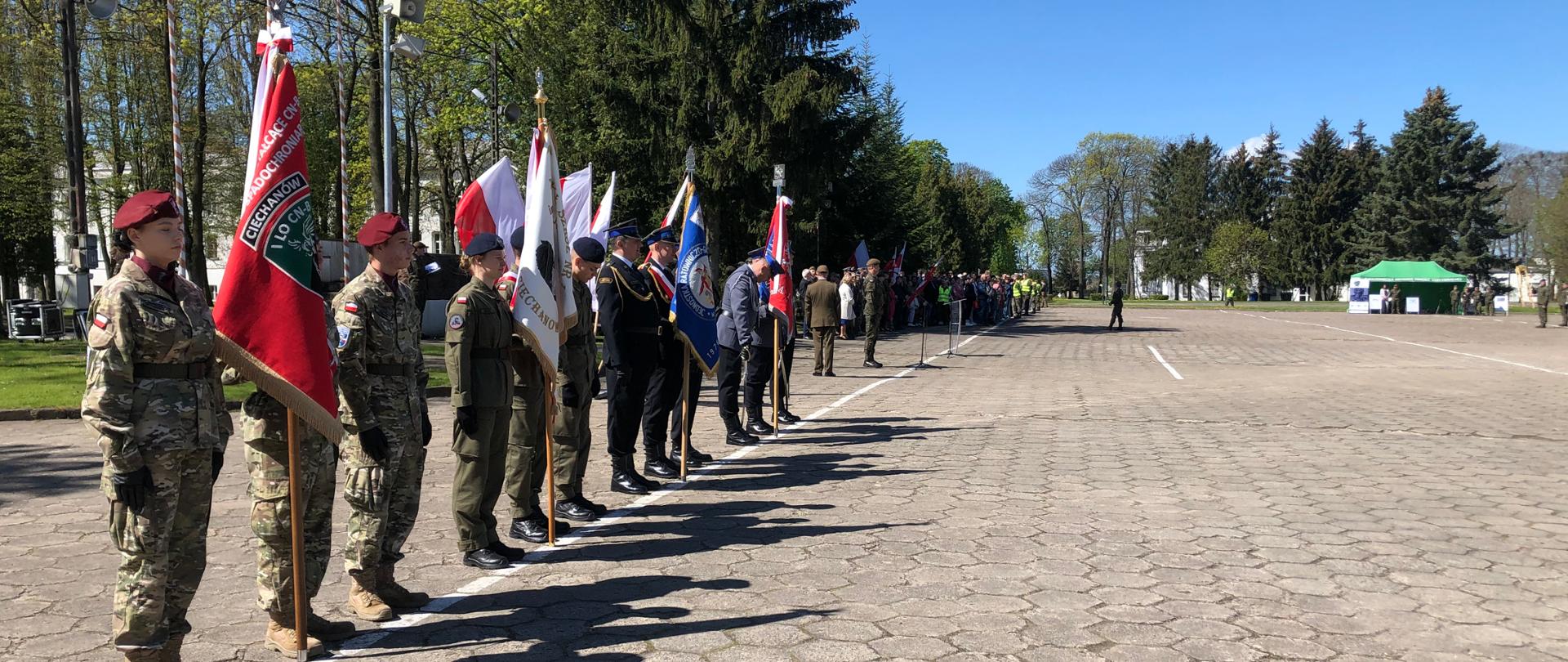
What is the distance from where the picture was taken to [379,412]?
516 cm

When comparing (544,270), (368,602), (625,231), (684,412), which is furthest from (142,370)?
(684,412)

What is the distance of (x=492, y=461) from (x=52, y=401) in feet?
36.4

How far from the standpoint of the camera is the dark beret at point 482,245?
610 centimetres

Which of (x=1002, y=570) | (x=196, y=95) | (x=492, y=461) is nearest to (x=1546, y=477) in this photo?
(x=1002, y=570)

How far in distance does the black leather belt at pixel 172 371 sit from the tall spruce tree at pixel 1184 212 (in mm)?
97410

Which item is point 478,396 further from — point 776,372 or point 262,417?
point 776,372

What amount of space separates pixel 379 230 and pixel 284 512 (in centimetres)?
137

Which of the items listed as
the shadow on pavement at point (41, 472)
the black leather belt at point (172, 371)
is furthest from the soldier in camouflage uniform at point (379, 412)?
the shadow on pavement at point (41, 472)

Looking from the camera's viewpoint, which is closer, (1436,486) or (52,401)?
(1436,486)

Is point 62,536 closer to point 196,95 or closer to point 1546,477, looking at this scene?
point 1546,477

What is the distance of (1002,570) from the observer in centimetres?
593

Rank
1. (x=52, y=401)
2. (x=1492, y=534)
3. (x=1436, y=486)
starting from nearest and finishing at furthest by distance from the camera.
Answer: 1. (x=1492, y=534)
2. (x=1436, y=486)
3. (x=52, y=401)

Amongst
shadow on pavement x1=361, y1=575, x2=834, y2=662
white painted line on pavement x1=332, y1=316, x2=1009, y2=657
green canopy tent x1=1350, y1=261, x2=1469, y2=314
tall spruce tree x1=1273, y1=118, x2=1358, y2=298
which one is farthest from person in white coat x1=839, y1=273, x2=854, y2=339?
tall spruce tree x1=1273, y1=118, x2=1358, y2=298

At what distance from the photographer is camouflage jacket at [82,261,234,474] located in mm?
3920
